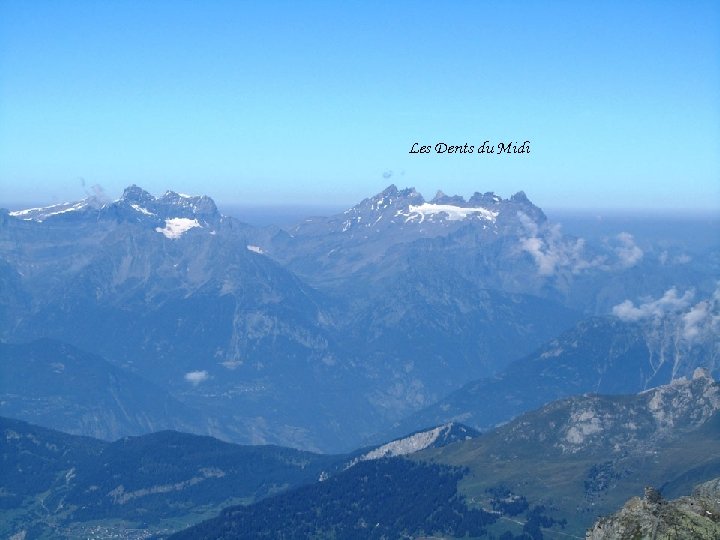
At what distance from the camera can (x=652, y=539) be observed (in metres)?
100

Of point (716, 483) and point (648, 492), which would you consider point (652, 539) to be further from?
point (716, 483)

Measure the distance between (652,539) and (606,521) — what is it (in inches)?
328

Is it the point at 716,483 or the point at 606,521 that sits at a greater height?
the point at 606,521

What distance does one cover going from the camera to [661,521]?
101750mm

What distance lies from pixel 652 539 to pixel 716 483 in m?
95.1

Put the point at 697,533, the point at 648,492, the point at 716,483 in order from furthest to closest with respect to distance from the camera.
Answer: the point at 716,483, the point at 648,492, the point at 697,533

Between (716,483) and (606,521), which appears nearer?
(606,521)

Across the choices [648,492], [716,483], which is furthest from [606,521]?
[716,483]

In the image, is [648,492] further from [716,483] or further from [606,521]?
[716,483]

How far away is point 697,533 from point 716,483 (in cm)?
9478

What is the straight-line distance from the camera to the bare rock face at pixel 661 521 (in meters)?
99.6

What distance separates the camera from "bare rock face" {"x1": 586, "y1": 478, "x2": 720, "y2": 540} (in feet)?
327

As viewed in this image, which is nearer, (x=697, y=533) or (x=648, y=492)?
(x=697, y=533)

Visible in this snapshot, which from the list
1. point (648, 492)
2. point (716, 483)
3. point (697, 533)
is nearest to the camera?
point (697, 533)
